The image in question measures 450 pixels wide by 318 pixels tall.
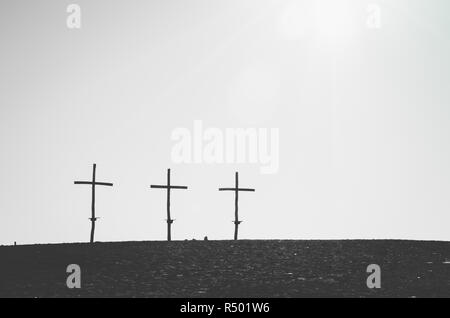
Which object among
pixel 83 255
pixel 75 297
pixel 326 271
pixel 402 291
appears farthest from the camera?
pixel 83 255

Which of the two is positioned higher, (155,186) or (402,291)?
(155,186)

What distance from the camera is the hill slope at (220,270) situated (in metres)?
45.2

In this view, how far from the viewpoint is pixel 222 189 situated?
77.7m

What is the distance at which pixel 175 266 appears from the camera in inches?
2261

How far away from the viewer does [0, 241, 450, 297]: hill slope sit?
4516cm

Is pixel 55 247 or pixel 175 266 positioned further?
pixel 55 247

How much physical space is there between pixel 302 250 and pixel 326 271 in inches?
729

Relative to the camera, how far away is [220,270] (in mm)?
56312

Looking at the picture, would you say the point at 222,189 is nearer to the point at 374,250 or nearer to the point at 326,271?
the point at 374,250
